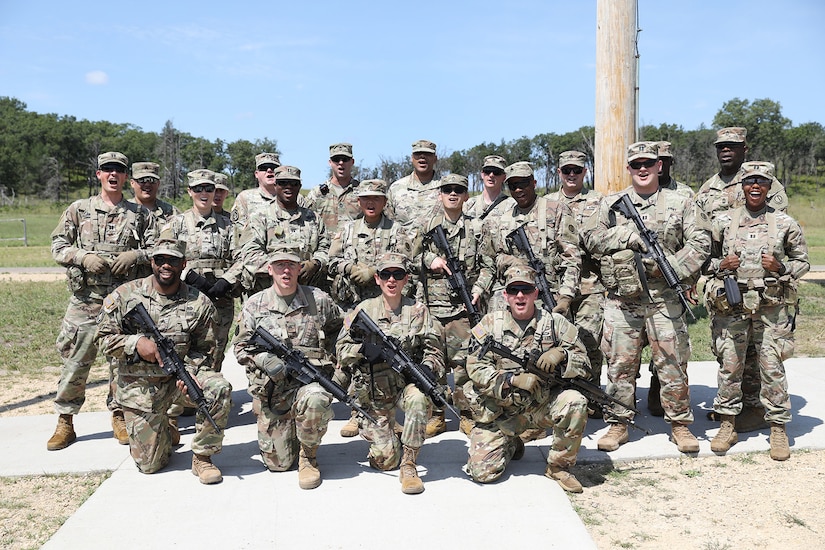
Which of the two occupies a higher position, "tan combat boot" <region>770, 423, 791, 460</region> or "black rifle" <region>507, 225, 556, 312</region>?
"black rifle" <region>507, 225, 556, 312</region>

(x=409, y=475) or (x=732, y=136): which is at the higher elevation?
(x=732, y=136)

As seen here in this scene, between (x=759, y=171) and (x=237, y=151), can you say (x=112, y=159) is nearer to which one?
(x=759, y=171)

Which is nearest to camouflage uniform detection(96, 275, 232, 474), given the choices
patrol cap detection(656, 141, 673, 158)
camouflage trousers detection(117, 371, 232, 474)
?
camouflage trousers detection(117, 371, 232, 474)

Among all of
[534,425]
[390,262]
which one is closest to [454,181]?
[390,262]

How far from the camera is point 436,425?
6.34 metres

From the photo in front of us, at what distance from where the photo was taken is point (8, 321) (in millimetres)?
11336

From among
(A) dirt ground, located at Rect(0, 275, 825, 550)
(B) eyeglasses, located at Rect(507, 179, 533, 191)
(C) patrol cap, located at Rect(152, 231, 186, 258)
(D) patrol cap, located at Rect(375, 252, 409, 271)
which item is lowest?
(A) dirt ground, located at Rect(0, 275, 825, 550)

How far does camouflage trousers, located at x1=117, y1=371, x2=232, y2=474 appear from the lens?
5.35 meters

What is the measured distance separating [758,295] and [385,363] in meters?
3.11

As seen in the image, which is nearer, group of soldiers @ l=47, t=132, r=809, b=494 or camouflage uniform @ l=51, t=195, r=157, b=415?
group of soldiers @ l=47, t=132, r=809, b=494

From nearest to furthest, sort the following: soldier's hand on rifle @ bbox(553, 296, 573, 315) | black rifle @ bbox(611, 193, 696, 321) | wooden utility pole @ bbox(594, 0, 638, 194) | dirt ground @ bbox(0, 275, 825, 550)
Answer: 1. dirt ground @ bbox(0, 275, 825, 550)
2. black rifle @ bbox(611, 193, 696, 321)
3. soldier's hand on rifle @ bbox(553, 296, 573, 315)
4. wooden utility pole @ bbox(594, 0, 638, 194)

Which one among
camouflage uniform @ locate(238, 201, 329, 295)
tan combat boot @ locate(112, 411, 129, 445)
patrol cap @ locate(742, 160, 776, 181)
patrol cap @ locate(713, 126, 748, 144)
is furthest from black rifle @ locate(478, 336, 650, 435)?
tan combat boot @ locate(112, 411, 129, 445)

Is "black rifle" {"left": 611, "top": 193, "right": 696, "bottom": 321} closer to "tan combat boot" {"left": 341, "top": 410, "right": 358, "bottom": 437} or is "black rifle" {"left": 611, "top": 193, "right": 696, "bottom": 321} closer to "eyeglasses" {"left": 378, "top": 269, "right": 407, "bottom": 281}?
"eyeglasses" {"left": 378, "top": 269, "right": 407, "bottom": 281}

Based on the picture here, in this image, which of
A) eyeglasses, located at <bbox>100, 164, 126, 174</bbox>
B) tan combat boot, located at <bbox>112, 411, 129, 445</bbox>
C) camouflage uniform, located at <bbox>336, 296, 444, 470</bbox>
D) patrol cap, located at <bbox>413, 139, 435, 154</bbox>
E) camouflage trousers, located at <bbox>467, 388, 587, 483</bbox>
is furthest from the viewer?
patrol cap, located at <bbox>413, 139, 435, 154</bbox>
